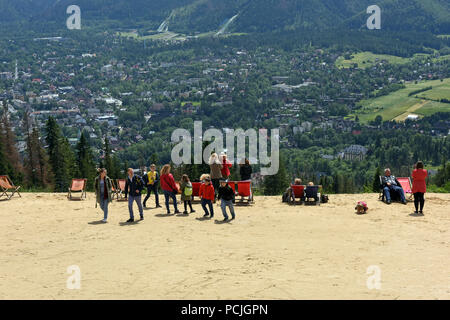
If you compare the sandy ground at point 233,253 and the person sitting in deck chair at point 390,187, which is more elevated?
the person sitting in deck chair at point 390,187

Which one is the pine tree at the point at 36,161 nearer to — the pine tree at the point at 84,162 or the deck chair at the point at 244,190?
the pine tree at the point at 84,162

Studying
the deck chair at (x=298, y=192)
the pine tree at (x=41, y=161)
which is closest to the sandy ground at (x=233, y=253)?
the deck chair at (x=298, y=192)

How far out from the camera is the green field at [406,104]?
142 metres

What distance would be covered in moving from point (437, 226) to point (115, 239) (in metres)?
8.69

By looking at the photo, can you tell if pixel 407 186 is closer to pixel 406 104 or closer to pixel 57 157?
pixel 57 157

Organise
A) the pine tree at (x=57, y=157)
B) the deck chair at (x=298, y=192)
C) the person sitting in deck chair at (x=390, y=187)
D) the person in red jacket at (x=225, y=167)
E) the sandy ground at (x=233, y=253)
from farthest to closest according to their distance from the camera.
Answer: the pine tree at (x=57, y=157) < the deck chair at (x=298, y=192) < the person sitting in deck chair at (x=390, y=187) < the person in red jacket at (x=225, y=167) < the sandy ground at (x=233, y=253)

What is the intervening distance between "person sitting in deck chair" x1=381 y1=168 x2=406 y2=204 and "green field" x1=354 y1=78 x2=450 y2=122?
125808mm

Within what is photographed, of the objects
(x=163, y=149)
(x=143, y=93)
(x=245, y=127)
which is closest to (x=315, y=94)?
(x=245, y=127)

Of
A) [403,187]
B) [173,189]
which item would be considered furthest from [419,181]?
[173,189]

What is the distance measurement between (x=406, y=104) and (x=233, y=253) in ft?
494

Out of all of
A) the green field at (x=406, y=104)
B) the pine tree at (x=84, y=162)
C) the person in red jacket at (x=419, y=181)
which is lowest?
the pine tree at (x=84, y=162)

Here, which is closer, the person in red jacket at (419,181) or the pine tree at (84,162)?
the person in red jacket at (419,181)

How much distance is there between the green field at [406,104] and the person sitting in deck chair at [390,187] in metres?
126
